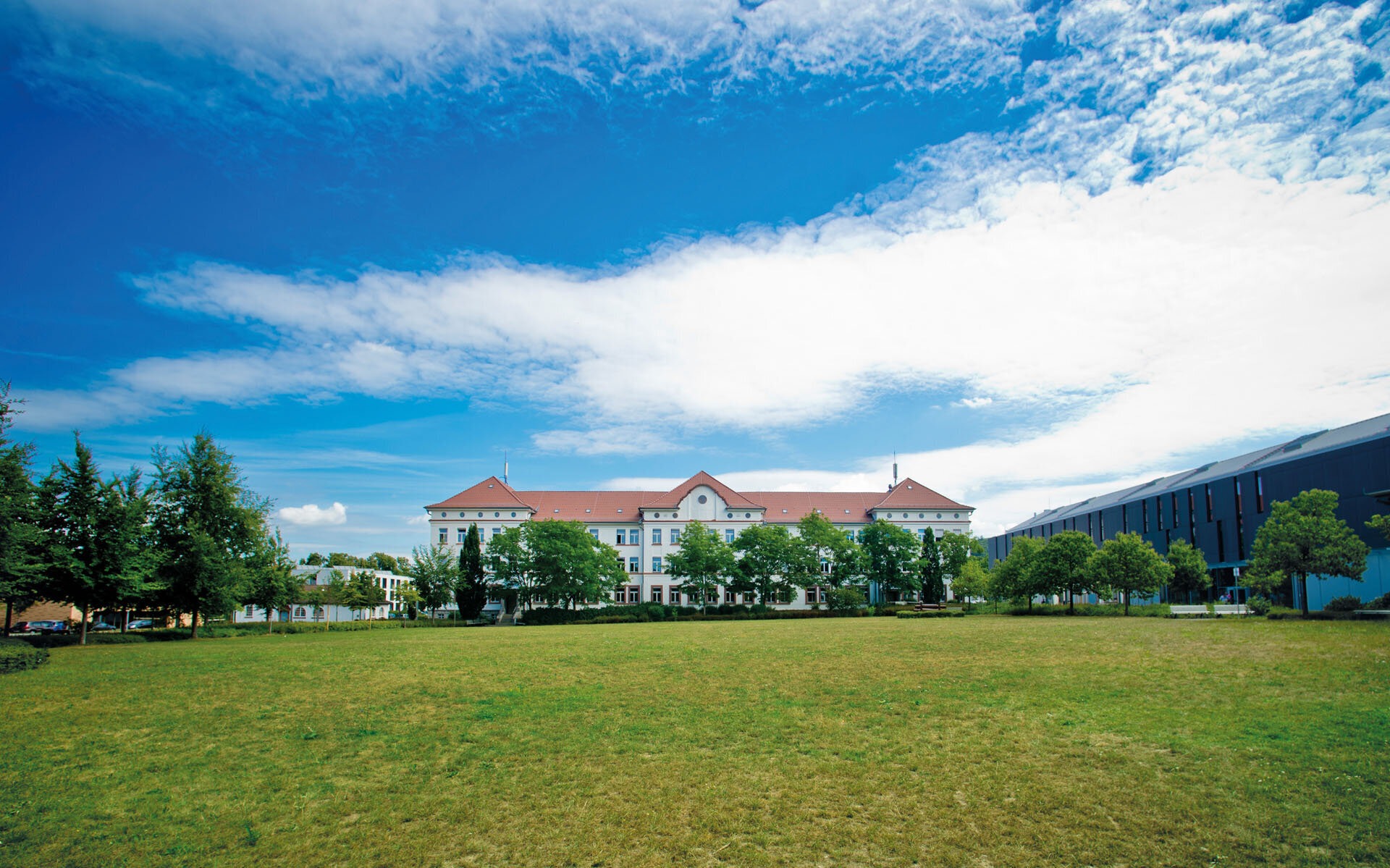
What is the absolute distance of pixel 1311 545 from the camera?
31.4 m

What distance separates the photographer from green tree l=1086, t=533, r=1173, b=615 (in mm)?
39406

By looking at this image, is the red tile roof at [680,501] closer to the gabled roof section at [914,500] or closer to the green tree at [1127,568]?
the gabled roof section at [914,500]

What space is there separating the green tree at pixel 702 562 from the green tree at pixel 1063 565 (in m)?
23.3

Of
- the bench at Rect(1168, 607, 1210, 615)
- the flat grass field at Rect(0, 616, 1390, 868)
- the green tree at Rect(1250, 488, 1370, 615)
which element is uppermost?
the green tree at Rect(1250, 488, 1370, 615)

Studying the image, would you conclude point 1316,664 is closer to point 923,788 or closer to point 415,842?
point 923,788

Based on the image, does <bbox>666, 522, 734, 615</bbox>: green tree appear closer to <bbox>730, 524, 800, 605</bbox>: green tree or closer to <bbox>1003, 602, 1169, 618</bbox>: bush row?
<bbox>730, 524, 800, 605</bbox>: green tree

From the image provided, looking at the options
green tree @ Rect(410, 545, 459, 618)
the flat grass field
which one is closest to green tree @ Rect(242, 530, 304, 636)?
green tree @ Rect(410, 545, 459, 618)

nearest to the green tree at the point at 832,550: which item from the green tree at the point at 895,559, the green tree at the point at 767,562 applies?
the green tree at the point at 767,562

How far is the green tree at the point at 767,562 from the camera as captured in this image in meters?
57.4

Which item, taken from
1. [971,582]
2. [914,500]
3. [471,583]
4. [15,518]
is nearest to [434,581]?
[471,583]

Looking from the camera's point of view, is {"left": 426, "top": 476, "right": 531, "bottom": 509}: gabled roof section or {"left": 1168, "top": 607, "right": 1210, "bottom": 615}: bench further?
{"left": 426, "top": 476, "right": 531, "bottom": 509}: gabled roof section

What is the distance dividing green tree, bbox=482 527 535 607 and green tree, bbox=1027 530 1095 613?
37103mm

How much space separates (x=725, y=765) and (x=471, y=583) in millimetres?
53315

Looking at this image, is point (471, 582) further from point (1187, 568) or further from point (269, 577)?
point (1187, 568)
